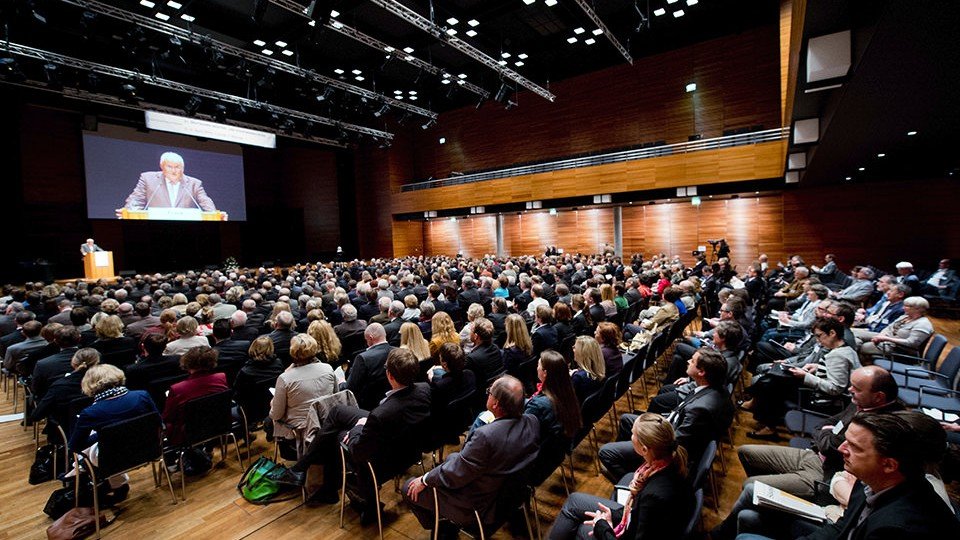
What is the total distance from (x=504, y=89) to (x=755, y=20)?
914cm

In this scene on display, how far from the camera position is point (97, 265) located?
1520 cm

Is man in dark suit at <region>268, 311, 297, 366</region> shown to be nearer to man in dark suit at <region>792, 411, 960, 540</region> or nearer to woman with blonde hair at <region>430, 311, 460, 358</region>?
woman with blonde hair at <region>430, 311, 460, 358</region>

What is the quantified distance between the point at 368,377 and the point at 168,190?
1915 centimetres

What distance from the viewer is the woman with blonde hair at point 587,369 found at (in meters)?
3.60

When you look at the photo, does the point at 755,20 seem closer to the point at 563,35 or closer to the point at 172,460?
the point at 563,35

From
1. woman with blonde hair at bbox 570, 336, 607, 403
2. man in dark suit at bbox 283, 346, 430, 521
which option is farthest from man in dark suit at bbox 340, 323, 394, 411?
woman with blonde hair at bbox 570, 336, 607, 403

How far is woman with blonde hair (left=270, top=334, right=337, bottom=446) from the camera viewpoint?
3529mm

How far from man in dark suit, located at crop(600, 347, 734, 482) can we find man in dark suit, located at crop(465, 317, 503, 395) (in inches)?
55.9

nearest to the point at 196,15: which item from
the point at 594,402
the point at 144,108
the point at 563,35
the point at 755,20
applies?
the point at 144,108

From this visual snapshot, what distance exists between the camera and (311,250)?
2520cm

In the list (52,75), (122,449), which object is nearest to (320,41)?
(52,75)

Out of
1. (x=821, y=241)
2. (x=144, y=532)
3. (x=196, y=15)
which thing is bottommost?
(x=144, y=532)

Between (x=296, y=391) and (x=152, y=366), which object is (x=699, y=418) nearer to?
(x=296, y=391)

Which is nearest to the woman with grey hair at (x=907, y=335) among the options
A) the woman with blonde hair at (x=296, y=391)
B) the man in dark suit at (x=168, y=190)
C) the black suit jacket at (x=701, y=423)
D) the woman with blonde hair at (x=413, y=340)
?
the black suit jacket at (x=701, y=423)
